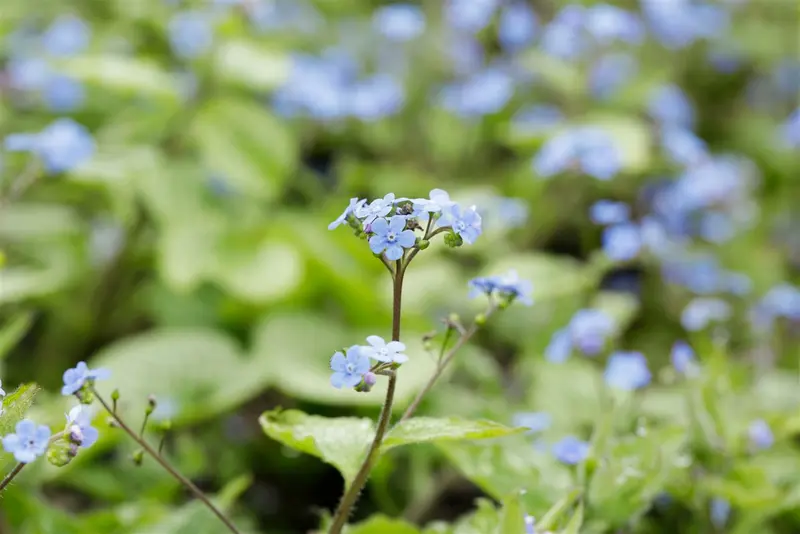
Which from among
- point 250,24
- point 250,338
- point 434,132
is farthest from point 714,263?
point 250,24

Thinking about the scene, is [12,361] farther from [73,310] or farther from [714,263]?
[714,263]

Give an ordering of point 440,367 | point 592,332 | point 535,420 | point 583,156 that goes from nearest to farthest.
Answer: point 440,367
point 535,420
point 592,332
point 583,156

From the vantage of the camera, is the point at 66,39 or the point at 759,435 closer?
the point at 759,435

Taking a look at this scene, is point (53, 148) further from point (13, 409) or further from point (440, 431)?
point (440, 431)

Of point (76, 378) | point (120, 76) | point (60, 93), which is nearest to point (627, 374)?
point (76, 378)

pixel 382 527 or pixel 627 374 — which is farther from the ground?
pixel 627 374

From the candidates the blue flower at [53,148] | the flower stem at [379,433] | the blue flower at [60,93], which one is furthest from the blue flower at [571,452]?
the blue flower at [60,93]

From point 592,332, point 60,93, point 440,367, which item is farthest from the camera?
point 60,93
